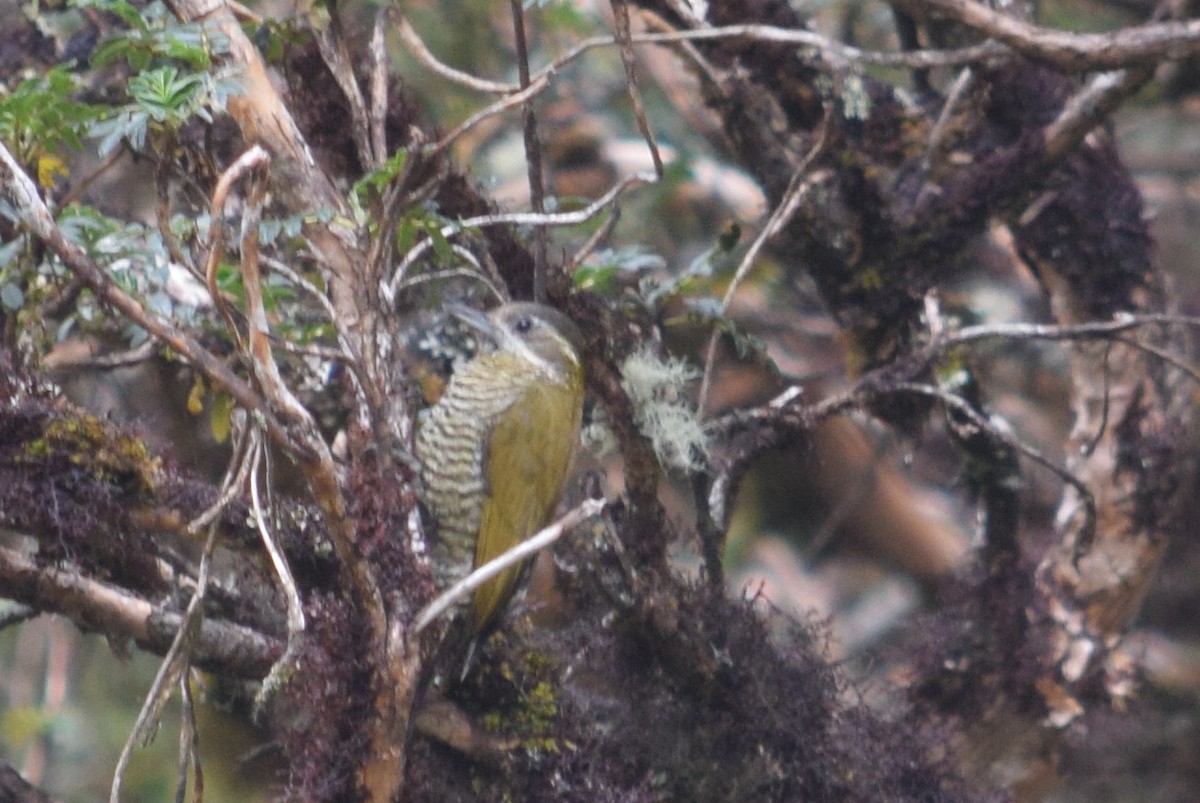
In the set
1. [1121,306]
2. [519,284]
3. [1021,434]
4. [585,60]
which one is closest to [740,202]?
[585,60]

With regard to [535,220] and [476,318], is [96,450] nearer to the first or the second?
[535,220]

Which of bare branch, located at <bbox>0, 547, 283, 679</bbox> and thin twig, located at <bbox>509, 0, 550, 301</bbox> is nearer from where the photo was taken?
bare branch, located at <bbox>0, 547, 283, 679</bbox>

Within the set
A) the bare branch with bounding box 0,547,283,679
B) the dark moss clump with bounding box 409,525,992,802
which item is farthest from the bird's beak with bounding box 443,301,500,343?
the bare branch with bounding box 0,547,283,679

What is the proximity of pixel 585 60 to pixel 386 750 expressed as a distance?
4.24 meters

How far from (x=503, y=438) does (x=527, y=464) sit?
0.09m

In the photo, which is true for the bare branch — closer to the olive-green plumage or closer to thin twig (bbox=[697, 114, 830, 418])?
the olive-green plumage

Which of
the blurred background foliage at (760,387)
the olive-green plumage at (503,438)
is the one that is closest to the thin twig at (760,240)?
the olive-green plumage at (503,438)

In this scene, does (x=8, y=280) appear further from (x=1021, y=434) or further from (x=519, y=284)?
(x=1021, y=434)

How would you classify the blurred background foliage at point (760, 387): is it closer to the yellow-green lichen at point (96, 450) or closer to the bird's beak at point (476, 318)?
the bird's beak at point (476, 318)

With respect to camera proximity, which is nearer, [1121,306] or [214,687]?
[214,687]

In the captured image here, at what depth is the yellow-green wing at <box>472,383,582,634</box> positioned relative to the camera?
2.75 m

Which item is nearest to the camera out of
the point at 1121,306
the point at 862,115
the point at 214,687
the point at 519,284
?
the point at 519,284

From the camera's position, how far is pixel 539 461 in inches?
113

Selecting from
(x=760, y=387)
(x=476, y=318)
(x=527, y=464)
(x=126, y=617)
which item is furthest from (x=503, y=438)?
(x=760, y=387)
